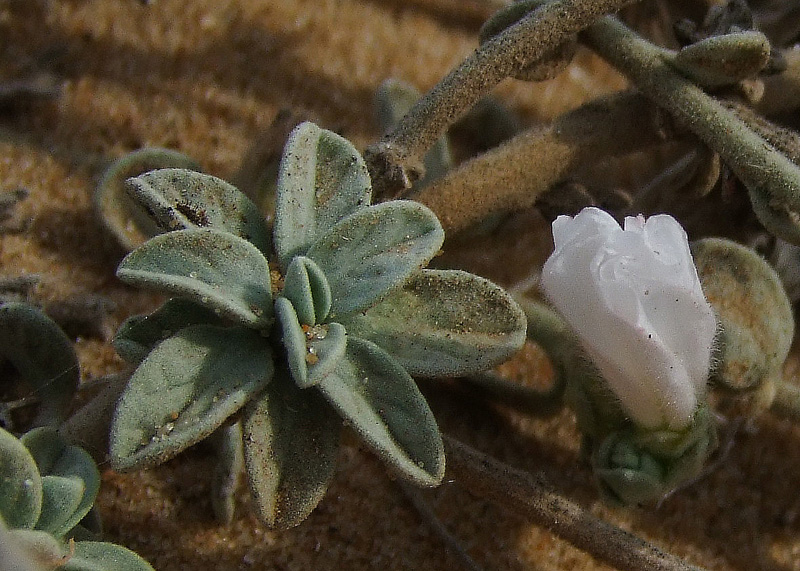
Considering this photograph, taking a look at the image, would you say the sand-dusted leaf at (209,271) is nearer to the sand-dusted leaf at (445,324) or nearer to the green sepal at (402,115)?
the sand-dusted leaf at (445,324)

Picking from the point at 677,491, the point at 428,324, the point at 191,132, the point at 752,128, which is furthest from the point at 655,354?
the point at 191,132

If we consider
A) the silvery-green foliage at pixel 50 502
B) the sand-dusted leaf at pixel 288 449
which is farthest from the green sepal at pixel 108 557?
the sand-dusted leaf at pixel 288 449

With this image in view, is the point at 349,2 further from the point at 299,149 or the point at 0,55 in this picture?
the point at 299,149

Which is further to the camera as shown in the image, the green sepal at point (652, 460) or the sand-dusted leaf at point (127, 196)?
the sand-dusted leaf at point (127, 196)

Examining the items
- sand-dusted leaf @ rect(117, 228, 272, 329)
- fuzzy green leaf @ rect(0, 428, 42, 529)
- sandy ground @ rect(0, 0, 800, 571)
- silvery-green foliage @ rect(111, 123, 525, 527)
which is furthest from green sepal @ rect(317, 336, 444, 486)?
sandy ground @ rect(0, 0, 800, 571)

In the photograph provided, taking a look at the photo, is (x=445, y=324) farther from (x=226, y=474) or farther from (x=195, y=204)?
(x=226, y=474)

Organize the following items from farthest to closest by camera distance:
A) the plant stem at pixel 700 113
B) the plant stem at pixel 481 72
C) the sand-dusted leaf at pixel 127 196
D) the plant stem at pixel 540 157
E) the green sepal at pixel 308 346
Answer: the sand-dusted leaf at pixel 127 196 < the plant stem at pixel 540 157 < the plant stem at pixel 481 72 < the plant stem at pixel 700 113 < the green sepal at pixel 308 346

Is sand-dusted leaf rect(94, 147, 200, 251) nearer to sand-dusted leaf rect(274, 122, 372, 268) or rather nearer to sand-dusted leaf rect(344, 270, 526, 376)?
sand-dusted leaf rect(274, 122, 372, 268)
